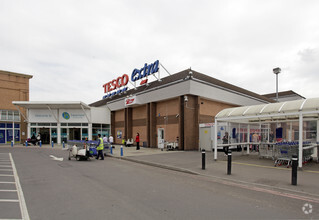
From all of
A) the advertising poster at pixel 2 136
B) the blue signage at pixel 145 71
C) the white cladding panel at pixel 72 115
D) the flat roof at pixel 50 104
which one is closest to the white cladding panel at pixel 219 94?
the blue signage at pixel 145 71

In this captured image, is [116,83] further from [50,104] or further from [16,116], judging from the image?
[16,116]

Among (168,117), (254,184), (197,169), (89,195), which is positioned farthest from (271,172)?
(168,117)

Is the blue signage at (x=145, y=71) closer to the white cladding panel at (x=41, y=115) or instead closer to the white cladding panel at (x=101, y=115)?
the white cladding panel at (x=101, y=115)

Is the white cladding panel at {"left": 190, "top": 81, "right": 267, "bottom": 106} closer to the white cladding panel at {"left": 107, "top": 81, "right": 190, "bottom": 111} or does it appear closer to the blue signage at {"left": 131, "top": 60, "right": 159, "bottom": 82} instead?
the white cladding panel at {"left": 107, "top": 81, "right": 190, "bottom": 111}

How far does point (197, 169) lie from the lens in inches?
402

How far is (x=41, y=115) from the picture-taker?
30.3 m

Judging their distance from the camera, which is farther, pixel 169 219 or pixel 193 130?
pixel 193 130

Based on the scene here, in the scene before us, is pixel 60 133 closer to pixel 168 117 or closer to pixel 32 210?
pixel 168 117

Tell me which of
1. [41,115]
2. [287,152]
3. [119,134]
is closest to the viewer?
[287,152]

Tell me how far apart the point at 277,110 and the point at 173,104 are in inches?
449

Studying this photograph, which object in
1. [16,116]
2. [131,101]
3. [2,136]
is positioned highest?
[131,101]

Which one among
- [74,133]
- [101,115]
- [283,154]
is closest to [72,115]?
[74,133]

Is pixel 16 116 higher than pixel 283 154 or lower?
higher

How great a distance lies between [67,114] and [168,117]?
16.8m
